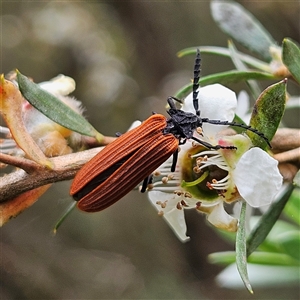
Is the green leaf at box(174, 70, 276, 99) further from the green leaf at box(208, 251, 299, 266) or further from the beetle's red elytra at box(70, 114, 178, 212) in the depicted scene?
the green leaf at box(208, 251, 299, 266)

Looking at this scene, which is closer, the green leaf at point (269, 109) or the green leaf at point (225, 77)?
the green leaf at point (269, 109)

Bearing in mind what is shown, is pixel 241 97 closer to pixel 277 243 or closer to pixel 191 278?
pixel 277 243

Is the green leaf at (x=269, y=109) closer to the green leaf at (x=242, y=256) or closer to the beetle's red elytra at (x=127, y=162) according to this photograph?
the beetle's red elytra at (x=127, y=162)

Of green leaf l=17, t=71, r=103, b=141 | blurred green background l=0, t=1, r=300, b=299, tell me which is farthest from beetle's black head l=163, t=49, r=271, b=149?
blurred green background l=0, t=1, r=300, b=299

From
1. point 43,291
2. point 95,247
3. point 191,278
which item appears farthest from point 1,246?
point 191,278

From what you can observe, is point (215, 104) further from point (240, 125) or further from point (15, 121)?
point (15, 121)

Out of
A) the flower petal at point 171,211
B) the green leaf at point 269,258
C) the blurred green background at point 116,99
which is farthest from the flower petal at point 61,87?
the blurred green background at point 116,99
